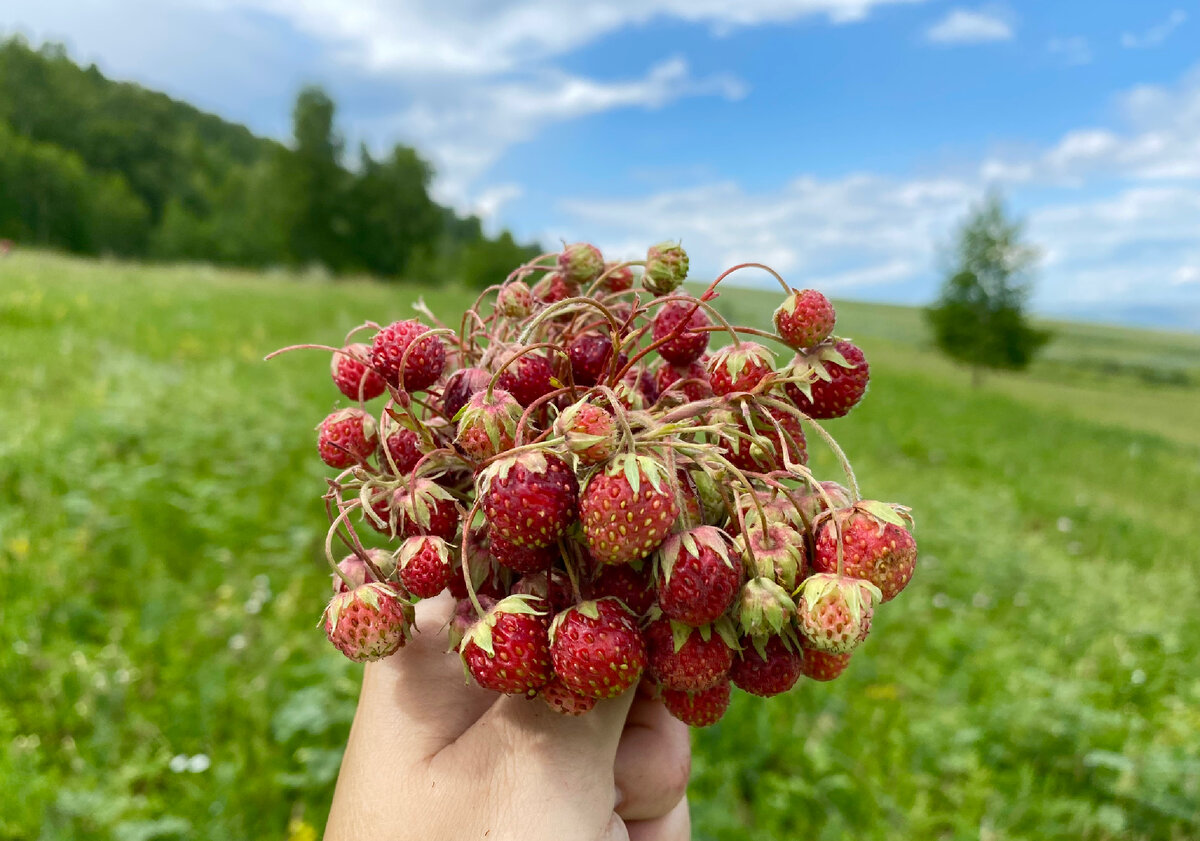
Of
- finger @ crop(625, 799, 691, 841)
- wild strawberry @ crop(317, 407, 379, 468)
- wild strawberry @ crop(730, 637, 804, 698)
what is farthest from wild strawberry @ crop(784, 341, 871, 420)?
finger @ crop(625, 799, 691, 841)

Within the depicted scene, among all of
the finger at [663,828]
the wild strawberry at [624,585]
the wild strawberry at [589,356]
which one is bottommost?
the finger at [663,828]

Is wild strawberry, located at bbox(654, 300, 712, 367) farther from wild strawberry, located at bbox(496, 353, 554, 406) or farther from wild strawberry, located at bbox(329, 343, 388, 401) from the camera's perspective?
wild strawberry, located at bbox(329, 343, 388, 401)

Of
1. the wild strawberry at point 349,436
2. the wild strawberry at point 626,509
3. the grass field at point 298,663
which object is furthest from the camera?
the grass field at point 298,663

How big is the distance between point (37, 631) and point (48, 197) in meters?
60.6

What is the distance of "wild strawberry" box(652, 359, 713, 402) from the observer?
1.29m

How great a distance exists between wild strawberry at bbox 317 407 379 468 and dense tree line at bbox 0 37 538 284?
4112 centimetres

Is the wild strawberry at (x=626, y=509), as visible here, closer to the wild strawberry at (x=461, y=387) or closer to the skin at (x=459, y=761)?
the wild strawberry at (x=461, y=387)

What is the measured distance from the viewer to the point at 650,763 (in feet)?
5.15

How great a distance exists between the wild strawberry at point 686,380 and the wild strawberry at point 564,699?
54 centimetres

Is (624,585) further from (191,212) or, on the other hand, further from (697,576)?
(191,212)

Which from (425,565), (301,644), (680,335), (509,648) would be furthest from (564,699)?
(301,644)

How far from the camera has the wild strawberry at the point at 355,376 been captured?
133 cm

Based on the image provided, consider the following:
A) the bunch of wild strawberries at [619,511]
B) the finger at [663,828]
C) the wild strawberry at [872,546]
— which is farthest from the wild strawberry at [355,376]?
the finger at [663,828]

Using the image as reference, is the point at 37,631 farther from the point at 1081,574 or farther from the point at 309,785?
the point at 1081,574
